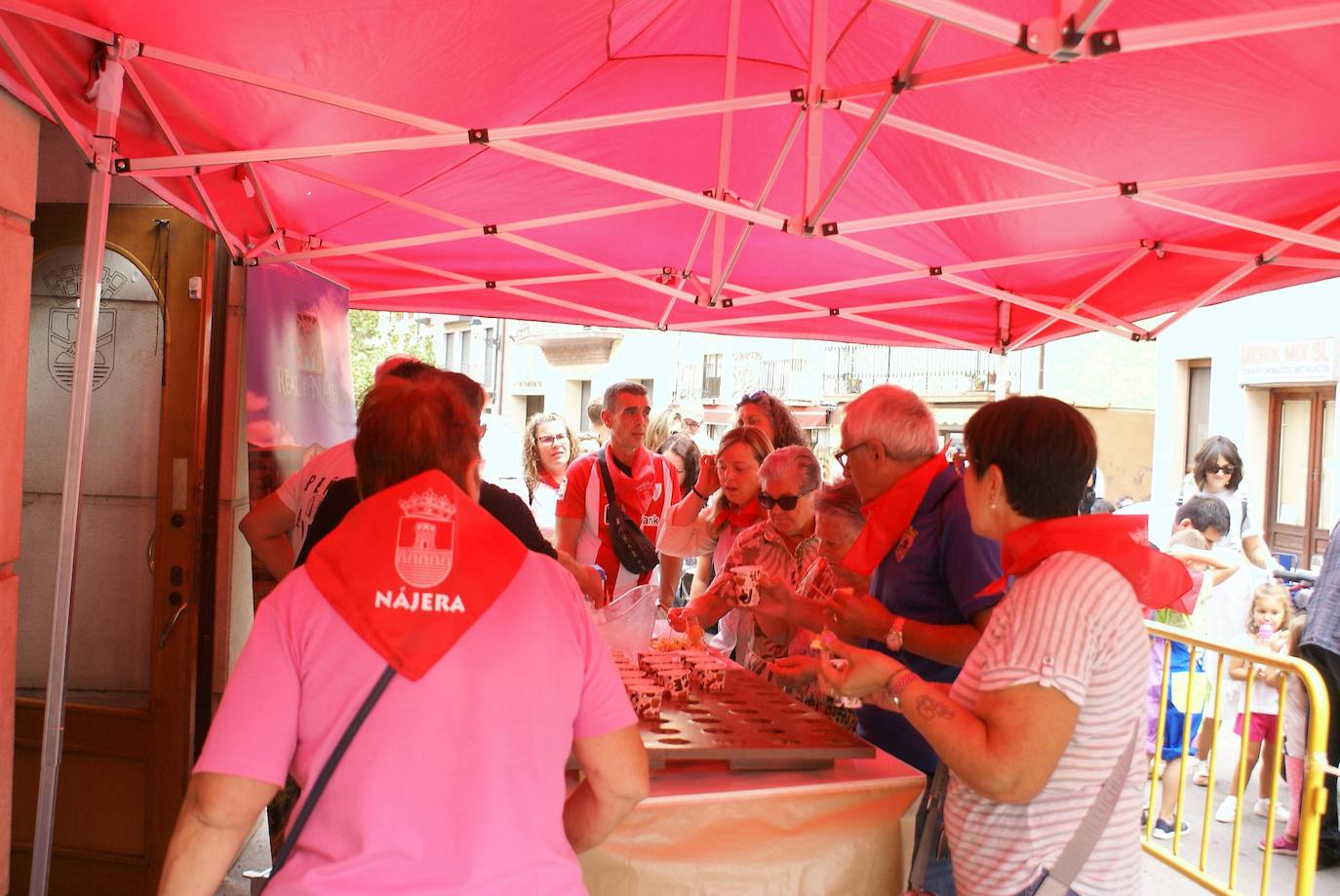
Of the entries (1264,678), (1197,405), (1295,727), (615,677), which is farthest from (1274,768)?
(1197,405)

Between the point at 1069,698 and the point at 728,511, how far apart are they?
9.08ft

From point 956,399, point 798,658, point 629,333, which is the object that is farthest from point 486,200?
point 629,333

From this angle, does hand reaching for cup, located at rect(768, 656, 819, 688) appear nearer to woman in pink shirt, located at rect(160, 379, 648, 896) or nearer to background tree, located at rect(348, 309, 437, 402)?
woman in pink shirt, located at rect(160, 379, 648, 896)

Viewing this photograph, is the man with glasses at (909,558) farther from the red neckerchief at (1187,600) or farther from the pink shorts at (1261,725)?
the pink shorts at (1261,725)

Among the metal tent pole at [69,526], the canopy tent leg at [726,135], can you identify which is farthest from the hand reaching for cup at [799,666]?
the canopy tent leg at [726,135]

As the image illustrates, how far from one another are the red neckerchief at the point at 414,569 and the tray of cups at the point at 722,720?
930mm

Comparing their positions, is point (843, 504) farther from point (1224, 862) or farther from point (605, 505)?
point (1224, 862)

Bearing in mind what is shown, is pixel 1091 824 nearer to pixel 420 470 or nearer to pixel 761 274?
pixel 420 470

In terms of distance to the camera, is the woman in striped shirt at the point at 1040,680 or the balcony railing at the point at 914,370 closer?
the woman in striped shirt at the point at 1040,680

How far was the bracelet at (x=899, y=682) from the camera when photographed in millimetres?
1988

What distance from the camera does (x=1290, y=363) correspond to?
44.6ft

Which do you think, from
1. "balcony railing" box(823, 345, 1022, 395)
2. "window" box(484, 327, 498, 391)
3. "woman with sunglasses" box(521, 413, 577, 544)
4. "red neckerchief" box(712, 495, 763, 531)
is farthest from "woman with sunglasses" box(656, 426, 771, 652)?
"window" box(484, 327, 498, 391)

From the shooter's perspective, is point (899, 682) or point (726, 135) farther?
point (726, 135)

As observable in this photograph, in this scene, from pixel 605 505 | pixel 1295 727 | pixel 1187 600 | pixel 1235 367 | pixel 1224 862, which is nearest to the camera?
pixel 1187 600
